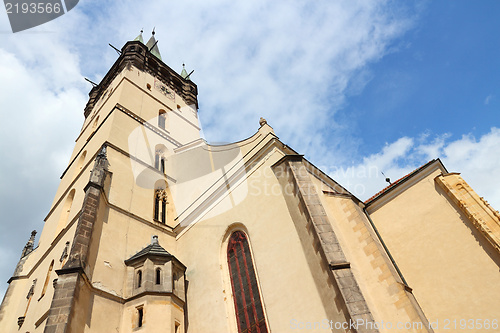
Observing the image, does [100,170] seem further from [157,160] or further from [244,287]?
[244,287]

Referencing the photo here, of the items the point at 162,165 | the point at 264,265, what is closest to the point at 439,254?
the point at 264,265

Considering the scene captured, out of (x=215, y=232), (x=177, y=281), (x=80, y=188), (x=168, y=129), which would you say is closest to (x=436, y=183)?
(x=215, y=232)

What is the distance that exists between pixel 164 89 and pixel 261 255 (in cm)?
1616

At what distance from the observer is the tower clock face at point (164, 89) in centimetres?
2225

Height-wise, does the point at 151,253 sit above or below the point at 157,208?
below

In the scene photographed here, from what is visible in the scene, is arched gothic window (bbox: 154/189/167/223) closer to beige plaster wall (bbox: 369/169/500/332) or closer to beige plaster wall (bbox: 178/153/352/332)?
beige plaster wall (bbox: 178/153/352/332)

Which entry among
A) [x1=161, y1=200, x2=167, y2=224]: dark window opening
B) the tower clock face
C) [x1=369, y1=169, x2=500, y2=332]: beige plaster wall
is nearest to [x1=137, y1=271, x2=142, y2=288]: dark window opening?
[x1=161, y1=200, x2=167, y2=224]: dark window opening

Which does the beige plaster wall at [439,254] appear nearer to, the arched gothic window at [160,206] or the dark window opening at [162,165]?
the arched gothic window at [160,206]

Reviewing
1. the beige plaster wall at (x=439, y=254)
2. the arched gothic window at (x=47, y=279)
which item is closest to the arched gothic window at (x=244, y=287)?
the beige plaster wall at (x=439, y=254)

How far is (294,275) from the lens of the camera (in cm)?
834

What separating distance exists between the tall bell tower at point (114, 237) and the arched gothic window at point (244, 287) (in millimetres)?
1718

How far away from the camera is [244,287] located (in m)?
9.60

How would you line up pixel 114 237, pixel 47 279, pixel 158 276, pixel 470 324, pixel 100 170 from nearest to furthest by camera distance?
pixel 470 324 < pixel 158 276 < pixel 47 279 < pixel 114 237 < pixel 100 170

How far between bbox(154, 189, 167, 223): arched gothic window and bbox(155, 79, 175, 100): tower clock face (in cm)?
916
